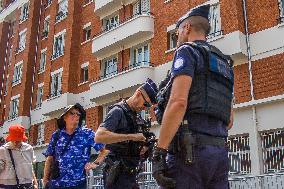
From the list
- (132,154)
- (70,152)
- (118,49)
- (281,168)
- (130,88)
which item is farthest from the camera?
(118,49)

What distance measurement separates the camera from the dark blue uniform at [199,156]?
8.93 ft

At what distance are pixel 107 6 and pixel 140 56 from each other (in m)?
4.14

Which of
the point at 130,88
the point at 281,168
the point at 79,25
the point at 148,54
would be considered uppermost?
the point at 79,25

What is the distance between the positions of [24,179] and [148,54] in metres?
14.6

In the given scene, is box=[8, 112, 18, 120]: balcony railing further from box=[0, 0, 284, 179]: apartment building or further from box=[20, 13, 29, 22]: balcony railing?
box=[20, 13, 29, 22]: balcony railing

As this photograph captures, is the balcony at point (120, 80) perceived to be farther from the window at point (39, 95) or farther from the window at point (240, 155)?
the window at point (39, 95)

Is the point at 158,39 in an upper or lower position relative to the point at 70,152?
upper

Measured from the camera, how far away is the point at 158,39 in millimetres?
19750

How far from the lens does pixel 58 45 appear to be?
27.2 metres

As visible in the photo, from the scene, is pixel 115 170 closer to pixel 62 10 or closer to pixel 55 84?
pixel 55 84

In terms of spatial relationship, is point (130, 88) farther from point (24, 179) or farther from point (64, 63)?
point (24, 179)

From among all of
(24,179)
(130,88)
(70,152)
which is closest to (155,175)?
(70,152)

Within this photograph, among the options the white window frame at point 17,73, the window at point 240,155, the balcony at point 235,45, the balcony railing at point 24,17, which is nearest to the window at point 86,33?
the white window frame at point 17,73

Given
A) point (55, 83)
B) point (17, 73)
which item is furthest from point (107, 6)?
point (17, 73)
